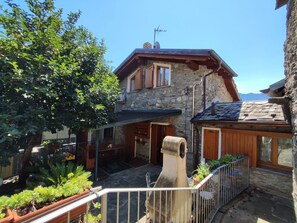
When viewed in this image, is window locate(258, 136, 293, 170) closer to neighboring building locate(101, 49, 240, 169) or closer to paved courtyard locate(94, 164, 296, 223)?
paved courtyard locate(94, 164, 296, 223)

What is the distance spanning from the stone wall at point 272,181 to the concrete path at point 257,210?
31 centimetres

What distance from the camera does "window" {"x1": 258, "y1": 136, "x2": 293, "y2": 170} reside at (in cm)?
616

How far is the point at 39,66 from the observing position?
5.44 metres

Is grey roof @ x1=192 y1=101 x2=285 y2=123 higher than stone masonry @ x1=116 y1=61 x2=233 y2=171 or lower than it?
lower

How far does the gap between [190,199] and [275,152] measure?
16.0 ft

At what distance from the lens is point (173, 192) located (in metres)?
3.39

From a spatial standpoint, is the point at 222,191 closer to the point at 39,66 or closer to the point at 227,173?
the point at 227,173

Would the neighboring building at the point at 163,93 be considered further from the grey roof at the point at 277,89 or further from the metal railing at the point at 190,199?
the grey roof at the point at 277,89

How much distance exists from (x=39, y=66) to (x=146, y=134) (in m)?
7.21

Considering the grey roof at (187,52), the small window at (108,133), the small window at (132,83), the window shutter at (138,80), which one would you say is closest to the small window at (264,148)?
the grey roof at (187,52)

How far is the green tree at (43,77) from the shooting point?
16.4 ft

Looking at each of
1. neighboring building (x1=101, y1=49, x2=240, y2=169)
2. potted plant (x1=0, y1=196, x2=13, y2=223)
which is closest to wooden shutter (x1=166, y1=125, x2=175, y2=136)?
neighboring building (x1=101, y1=49, x2=240, y2=169)

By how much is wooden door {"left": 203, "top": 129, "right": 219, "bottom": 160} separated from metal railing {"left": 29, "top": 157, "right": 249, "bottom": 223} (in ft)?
4.73

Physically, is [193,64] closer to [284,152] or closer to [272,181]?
[284,152]
